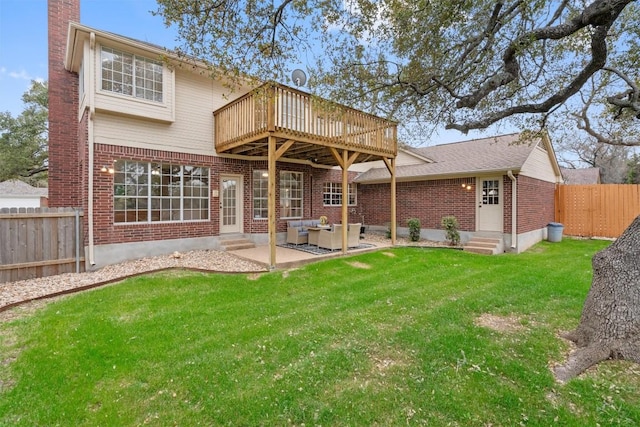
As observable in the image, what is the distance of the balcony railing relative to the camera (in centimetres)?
770

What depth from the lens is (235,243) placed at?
10.2m

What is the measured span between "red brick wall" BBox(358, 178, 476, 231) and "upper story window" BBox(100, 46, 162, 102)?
9.58m

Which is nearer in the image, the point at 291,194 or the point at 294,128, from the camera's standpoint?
the point at 294,128

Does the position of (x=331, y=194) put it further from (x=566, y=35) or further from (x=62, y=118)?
(x=566, y=35)

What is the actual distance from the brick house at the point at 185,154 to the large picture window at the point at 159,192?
0.09 feet

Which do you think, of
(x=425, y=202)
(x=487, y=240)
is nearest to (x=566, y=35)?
(x=487, y=240)

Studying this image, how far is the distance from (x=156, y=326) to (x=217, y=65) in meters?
4.18

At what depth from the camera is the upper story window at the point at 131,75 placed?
7.79m

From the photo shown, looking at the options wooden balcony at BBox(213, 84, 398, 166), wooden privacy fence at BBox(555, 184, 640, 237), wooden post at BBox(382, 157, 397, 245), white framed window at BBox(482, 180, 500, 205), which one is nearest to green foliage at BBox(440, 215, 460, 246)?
white framed window at BBox(482, 180, 500, 205)

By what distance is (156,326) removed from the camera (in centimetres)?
428

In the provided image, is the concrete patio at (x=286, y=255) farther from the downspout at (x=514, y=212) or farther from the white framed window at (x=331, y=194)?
the downspout at (x=514, y=212)

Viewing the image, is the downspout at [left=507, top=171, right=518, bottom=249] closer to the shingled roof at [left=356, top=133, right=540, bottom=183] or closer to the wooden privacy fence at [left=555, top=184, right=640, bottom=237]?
the shingled roof at [left=356, top=133, right=540, bottom=183]

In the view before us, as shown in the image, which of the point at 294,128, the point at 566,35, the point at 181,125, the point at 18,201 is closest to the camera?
the point at 566,35

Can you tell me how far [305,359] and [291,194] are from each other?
9.02 metres
